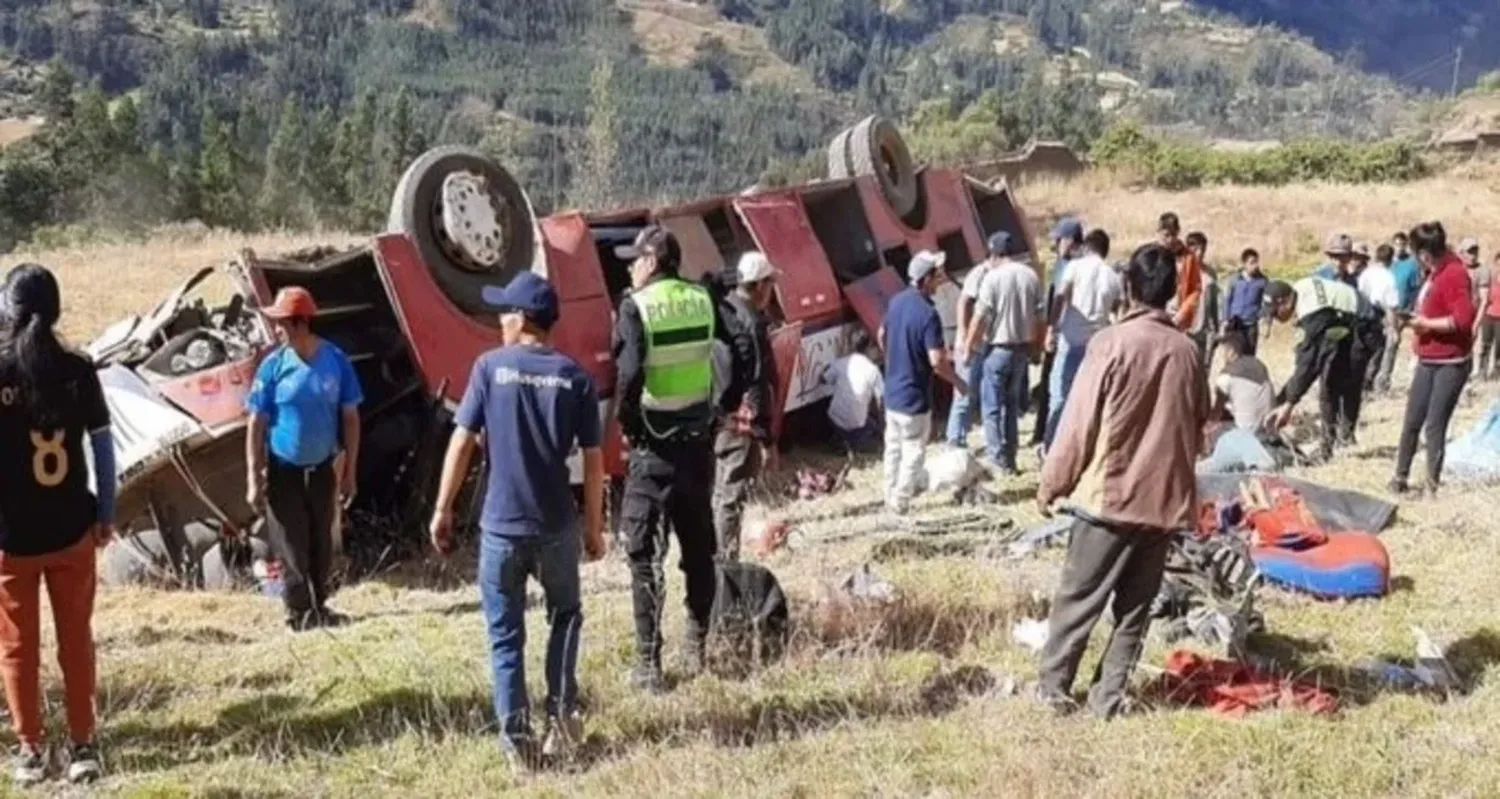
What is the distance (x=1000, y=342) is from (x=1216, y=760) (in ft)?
15.6

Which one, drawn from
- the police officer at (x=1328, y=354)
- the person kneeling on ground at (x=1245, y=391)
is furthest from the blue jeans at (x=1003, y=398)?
the police officer at (x=1328, y=354)

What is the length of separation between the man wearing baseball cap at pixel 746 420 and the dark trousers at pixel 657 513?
61 cm

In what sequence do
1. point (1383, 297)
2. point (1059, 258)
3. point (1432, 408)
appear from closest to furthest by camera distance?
point (1432, 408) < point (1059, 258) < point (1383, 297)

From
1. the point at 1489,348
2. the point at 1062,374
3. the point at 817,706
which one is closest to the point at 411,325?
the point at 817,706

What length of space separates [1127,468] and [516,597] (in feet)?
5.85

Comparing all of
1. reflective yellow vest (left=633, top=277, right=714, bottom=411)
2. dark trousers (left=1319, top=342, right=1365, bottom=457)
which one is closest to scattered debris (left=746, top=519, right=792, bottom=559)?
reflective yellow vest (left=633, top=277, right=714, bottom=411)

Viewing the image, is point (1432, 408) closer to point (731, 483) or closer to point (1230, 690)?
point (1230, 690)

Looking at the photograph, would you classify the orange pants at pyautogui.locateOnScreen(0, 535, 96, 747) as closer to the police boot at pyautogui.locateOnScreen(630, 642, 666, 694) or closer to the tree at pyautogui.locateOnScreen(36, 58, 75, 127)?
the police boot at pyautogui.locateOnScreen(630, 642, 666, 694)

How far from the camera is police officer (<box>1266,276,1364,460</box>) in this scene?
346 inches

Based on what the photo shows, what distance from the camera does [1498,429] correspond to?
28.1 ft

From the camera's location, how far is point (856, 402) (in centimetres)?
998

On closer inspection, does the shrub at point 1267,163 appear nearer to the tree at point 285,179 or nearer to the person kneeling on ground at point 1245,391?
the tree at point 285,179

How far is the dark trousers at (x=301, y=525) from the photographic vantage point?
5.81m

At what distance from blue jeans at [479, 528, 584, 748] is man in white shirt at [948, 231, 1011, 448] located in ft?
15.8
